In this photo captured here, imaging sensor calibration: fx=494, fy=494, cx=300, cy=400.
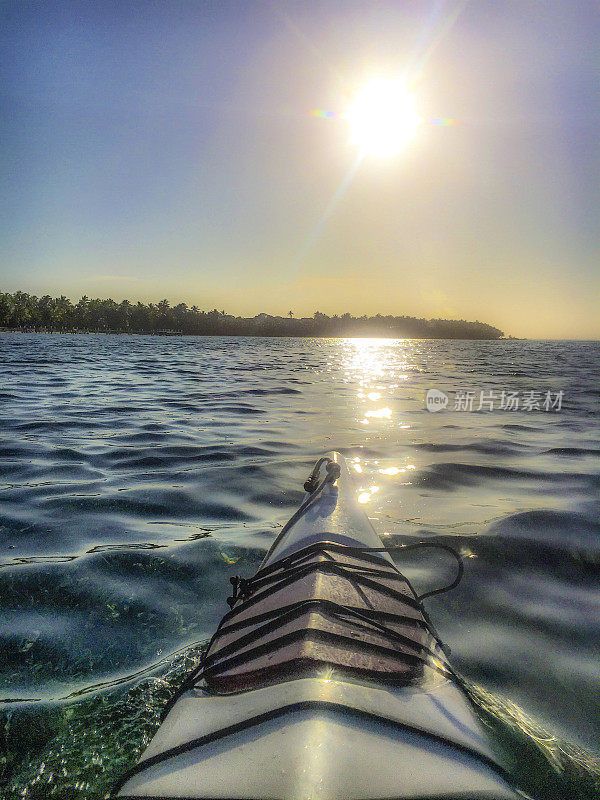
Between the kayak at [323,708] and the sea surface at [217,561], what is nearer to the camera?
the kayak at [323,708]

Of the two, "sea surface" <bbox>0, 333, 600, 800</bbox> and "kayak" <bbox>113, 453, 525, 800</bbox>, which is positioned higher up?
"kayak" <bbox>113, 453, 525, 800</bbox>

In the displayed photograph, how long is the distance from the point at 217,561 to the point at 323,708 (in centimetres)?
265

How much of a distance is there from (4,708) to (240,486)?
3.98 m

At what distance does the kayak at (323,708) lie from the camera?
136 centimetres

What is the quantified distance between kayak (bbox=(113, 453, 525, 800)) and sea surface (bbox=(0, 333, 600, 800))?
539 mm

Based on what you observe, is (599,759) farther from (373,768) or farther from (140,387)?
(140,387)

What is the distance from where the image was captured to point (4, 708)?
7.78ft

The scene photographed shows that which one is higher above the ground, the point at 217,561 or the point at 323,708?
the point at 323,708

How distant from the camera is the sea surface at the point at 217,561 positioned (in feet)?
7.50

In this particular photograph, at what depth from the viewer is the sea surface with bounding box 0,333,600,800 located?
7.50 feet

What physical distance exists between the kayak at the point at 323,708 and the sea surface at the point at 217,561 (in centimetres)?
54

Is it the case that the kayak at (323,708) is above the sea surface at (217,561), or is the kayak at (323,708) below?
above

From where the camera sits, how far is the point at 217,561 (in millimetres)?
4066

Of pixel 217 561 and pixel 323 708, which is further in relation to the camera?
pixel 217 561
